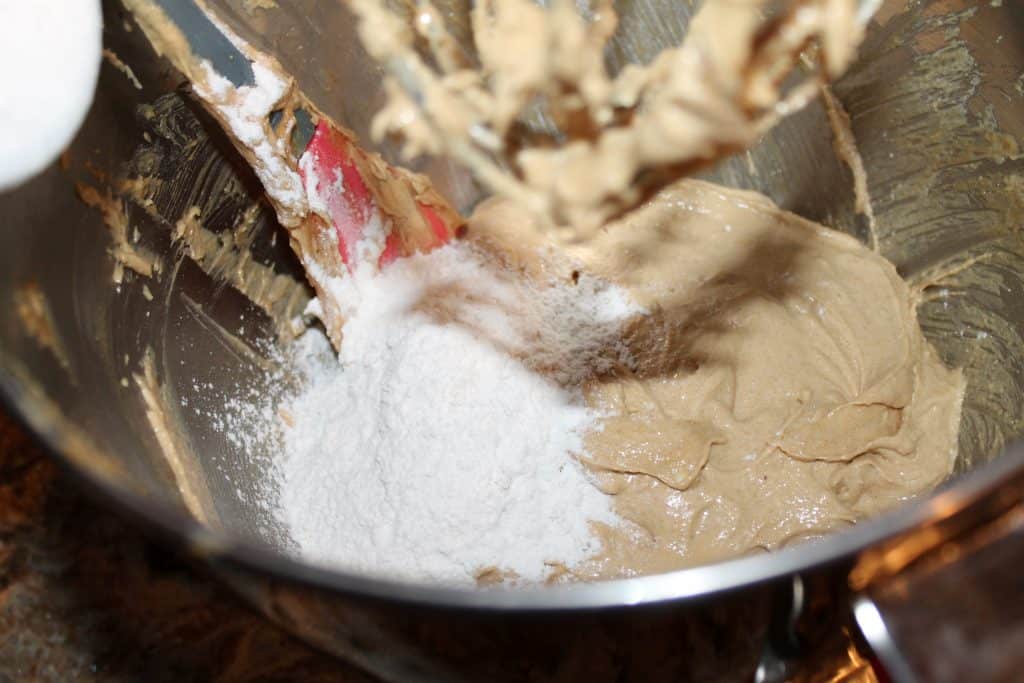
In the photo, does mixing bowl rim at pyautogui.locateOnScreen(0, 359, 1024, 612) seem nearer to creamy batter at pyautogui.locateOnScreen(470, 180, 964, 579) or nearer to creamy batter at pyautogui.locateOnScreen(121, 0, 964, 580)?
creamy batter at pyautogui.locateOnScreen(121, 0, 964, 580)

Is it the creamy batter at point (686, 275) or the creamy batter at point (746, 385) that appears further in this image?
the creamy batter at point (746, 385)

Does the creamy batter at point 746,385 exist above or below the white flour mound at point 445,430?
below

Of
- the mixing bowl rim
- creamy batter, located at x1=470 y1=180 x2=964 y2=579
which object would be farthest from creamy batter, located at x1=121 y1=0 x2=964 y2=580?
the mixing bowl rim

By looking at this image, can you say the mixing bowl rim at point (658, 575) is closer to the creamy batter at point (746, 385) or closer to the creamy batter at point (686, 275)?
the creamy batter at point (686, 275)

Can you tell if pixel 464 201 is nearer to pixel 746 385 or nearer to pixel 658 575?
pixel 746 385

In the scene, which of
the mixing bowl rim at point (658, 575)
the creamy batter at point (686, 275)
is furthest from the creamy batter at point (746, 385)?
the mixing bowl rim at point (658, 575)

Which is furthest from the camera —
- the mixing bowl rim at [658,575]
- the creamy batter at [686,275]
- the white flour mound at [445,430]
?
the white flour mound at [445,430]

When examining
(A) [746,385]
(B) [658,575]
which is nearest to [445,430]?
(A) [746,385]

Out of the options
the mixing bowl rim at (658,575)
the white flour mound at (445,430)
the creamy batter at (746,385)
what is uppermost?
the mixing bowl rim at (658,575)
